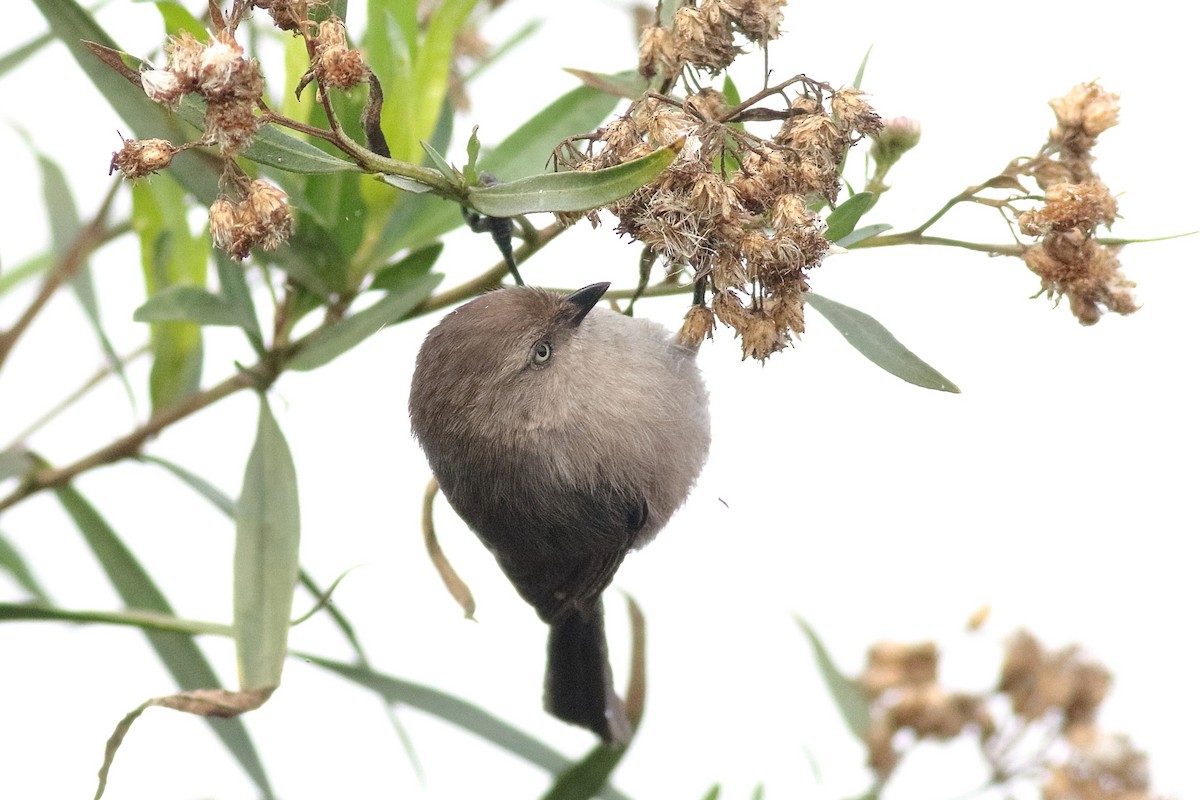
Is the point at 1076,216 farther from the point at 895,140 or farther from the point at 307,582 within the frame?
the point at 307,582

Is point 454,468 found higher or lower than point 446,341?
lower

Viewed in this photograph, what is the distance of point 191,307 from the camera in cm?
208

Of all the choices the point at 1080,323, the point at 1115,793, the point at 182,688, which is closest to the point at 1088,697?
the point at 1115,793

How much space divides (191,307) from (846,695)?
1.57 meters

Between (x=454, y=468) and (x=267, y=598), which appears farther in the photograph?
(x=454, y=468)

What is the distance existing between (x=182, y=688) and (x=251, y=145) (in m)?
1.23

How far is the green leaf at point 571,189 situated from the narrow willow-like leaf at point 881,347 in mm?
370

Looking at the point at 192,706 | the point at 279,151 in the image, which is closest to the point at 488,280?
the point at 279,151

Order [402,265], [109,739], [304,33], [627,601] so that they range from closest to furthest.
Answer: [304,33], [109,739], [402,265], [627,601]

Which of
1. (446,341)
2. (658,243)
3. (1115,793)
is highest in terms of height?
(446,341)

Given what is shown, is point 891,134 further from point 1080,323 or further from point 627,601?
point 627,601

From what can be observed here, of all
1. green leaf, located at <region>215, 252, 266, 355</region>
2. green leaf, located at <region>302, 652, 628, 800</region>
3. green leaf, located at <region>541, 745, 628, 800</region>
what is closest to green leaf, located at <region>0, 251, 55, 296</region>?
green leaf, located at <region>215, 252, 266, 355</region>

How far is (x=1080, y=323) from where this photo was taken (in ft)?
5.42

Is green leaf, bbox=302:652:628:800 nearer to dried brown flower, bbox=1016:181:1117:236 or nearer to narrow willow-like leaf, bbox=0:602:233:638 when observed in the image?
narrow willow-like leaf, bbox=0:602:233:638
